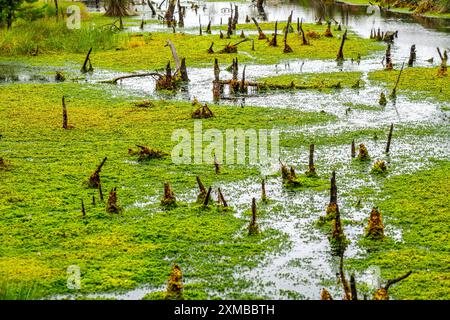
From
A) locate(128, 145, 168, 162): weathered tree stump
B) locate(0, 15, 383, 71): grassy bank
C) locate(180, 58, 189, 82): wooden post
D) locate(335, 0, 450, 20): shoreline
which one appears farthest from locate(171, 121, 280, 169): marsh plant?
locate(335, 0, 450, 20): shoreline

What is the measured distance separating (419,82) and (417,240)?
9.60m

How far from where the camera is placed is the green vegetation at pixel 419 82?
17.0 metres

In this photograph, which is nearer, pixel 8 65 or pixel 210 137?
pixel 210 137

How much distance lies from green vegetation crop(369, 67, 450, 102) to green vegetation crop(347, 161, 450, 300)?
5.62m

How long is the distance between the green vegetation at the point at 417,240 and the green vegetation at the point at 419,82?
562cm

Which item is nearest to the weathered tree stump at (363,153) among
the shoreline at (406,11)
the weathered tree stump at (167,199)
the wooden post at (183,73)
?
the weathered tree stump at (167,199)

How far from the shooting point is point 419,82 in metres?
18.2

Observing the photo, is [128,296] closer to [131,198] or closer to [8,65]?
[131,198]

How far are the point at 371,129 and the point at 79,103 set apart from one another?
20.5ft

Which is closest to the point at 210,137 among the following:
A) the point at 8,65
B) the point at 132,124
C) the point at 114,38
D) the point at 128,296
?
the point at 132,124

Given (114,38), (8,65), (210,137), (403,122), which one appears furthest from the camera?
(114,38)

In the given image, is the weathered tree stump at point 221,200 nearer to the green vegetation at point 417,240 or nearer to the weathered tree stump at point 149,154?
the green vegetation at point 417,240
